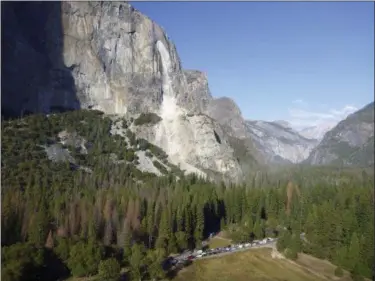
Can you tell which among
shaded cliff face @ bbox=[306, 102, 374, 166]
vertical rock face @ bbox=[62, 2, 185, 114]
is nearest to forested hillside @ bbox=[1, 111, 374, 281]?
shaded cliff face @ bbox=[306, 102, 374, 166]

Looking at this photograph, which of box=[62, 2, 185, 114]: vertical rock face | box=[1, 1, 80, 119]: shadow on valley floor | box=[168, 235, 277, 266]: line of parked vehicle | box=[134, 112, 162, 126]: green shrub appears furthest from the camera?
box=[62, 2, 185, 114]: vertical rock face

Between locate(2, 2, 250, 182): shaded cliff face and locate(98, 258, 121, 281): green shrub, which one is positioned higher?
locate(2, 2, 250, 182): shaded cliff face

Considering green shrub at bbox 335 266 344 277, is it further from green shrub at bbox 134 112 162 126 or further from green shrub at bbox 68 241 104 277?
green shrub at bbox 134 112 162 126

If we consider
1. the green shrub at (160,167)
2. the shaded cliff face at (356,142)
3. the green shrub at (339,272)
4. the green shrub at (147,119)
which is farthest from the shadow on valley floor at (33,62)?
the green shrub at (339,272)

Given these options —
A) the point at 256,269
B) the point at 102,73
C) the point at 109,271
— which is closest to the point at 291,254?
the point at 256,269

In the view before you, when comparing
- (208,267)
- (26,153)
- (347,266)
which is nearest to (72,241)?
(208,267)

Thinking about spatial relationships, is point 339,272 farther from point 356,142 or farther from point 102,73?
point 102,73
